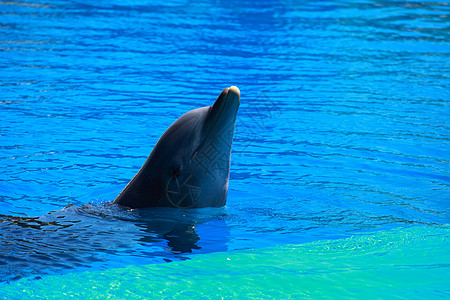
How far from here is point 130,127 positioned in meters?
8.28

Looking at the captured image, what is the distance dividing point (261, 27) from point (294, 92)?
679cm

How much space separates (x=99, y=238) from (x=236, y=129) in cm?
477

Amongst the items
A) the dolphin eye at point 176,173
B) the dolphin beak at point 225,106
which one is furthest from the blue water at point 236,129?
the dolphin beak at point 225,106

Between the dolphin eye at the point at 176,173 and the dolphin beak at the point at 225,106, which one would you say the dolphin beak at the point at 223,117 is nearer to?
the dolphin beak at the point at 225,106

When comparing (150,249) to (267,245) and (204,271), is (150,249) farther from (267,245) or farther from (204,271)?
(267,245)

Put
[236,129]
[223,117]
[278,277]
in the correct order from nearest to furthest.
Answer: [278,277] < [223,117] < [236,129]

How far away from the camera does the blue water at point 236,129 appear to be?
4438 millimetres

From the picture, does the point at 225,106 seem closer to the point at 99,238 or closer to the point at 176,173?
the point at 176,173

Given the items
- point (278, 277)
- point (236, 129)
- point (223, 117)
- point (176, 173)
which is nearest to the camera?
point (278, 277)

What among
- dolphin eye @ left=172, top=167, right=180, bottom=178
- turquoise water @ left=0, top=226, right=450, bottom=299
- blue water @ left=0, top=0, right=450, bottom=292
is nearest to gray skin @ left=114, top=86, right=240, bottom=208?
dolphin eye @ left=172, top=167, right=180, bottom=178

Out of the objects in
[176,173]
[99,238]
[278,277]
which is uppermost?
[176,173]

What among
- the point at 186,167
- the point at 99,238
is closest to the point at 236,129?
the point at 186,167

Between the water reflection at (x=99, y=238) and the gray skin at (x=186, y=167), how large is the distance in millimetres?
96

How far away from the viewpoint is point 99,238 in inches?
166
